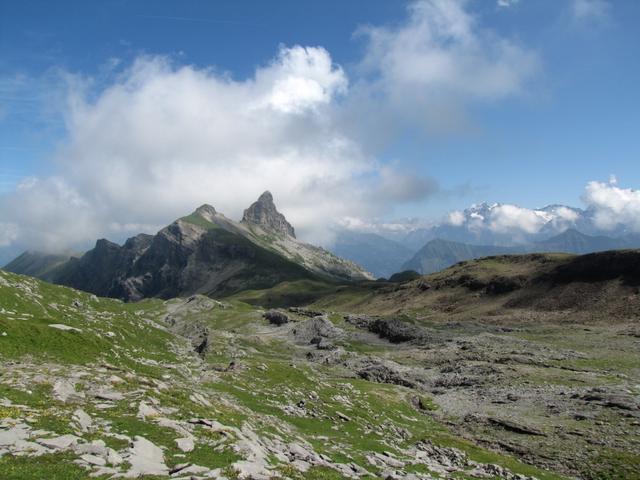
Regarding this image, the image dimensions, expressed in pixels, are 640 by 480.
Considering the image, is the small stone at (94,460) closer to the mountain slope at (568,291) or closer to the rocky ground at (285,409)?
the rocky ground at (285,409)

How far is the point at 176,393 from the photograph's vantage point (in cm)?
3338

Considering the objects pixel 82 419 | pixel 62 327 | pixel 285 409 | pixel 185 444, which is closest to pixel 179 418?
pixel 185 444

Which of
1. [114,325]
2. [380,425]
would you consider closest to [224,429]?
[380,425]

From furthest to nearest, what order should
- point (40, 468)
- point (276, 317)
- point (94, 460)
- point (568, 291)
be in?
1. point (568, 291)
2. point (276, 317)
3. point (94, 460)
4. point (40, 468)

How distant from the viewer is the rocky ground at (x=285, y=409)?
2144cm

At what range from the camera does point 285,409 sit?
43.2 metres

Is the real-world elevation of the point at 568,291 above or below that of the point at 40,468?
above

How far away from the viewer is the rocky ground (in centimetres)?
2144

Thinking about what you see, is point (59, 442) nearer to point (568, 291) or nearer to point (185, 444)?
point (185, 444)

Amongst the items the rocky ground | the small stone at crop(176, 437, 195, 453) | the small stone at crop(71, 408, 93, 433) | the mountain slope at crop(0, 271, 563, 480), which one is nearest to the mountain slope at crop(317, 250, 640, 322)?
the rocky ground

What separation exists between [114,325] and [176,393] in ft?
114

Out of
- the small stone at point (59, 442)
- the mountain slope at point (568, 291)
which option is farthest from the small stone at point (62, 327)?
the mountain slope at point (568, 291)

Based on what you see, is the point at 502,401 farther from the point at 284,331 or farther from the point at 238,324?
the point at 238,324

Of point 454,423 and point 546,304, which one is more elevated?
point 546,304
